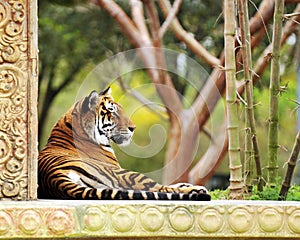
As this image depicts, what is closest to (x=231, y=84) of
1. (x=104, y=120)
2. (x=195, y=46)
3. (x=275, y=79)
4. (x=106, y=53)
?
(x=275, y=79)

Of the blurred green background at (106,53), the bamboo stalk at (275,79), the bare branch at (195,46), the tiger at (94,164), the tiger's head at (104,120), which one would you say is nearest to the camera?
the tiger at (94,164)

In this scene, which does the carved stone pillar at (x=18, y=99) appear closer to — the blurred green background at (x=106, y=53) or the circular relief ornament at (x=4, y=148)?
the circular relief ornament at (x=4, y=148)

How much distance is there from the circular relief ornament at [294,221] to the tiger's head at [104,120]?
1.90 feet

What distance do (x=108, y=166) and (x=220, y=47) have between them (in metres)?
7.11

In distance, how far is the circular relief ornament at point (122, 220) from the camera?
1881 mm

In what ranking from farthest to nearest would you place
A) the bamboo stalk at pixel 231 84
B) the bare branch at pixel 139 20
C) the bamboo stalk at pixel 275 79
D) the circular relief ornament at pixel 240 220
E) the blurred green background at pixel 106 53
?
the blurred green background at pixel 106 53 < the bare branch at pixel 139 20 < the bamboo stalk at pixel 275 79 < the bamboo stalk at pixel 231 84 < the circular relief ornament at pixel 240 220

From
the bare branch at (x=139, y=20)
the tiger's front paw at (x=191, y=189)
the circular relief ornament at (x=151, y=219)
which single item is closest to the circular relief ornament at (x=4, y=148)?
the circular relief ornament at (x=151, y=219)

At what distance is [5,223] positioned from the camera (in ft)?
5.99

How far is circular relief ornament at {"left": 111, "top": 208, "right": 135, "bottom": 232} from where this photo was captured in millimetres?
1881

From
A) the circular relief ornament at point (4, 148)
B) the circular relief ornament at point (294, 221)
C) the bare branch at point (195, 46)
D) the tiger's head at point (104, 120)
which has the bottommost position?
the circular relief ornament at point (294, 221)

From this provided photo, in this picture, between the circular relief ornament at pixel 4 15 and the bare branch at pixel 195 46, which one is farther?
the bare branch at pixel 195 46

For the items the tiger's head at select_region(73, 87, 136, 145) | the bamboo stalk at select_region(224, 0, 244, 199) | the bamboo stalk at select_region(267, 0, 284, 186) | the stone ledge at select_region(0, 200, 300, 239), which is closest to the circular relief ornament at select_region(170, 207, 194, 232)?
the stone ledge at select_region(0, 200, 300, 239)

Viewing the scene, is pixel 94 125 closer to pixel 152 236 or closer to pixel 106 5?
pixel 152 236

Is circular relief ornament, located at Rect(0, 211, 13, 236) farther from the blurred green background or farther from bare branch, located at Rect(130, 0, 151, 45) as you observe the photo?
the blurred green background
